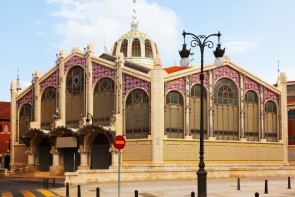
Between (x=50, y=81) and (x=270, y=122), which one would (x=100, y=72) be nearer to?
(x=50, y=81)

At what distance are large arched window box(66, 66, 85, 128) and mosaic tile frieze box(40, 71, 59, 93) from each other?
204 centimetres

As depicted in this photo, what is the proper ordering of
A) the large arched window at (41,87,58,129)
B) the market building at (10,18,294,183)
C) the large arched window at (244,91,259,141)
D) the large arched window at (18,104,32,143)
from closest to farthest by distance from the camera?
the market building at (10,18,294,183) → the large arched window at (244,91,259,141) → the large arched window at (41,87,58,129) → the large arched window at (18,104,32,143)

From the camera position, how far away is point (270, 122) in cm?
6244

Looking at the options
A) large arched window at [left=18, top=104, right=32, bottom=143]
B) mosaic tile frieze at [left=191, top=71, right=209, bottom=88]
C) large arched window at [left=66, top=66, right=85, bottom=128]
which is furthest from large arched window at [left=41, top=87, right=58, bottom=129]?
mosaic tile frieze at [left=191, top=71, right=209, bottom=88]

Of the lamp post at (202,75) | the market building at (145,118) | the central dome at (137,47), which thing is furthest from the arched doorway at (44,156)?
the lamp post at (202,75)

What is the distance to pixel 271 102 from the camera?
62.6m

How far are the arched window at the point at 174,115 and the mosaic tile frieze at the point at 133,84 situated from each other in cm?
241

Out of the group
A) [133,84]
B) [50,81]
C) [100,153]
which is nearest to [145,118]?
[133,84]

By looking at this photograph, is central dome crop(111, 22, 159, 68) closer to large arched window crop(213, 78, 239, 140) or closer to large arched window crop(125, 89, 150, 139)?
large arched window crop(213, 78, 239, 140)

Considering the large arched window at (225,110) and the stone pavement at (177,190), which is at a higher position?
the large arched window at (225,110)

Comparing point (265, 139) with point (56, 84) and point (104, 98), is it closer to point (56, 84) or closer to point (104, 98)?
point (104, 98)

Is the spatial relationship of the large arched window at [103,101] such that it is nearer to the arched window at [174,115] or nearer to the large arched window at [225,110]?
the arched window at [174,115]

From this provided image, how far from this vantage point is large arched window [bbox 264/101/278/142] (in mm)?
61894

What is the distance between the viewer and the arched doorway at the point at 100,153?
56.3 metres
